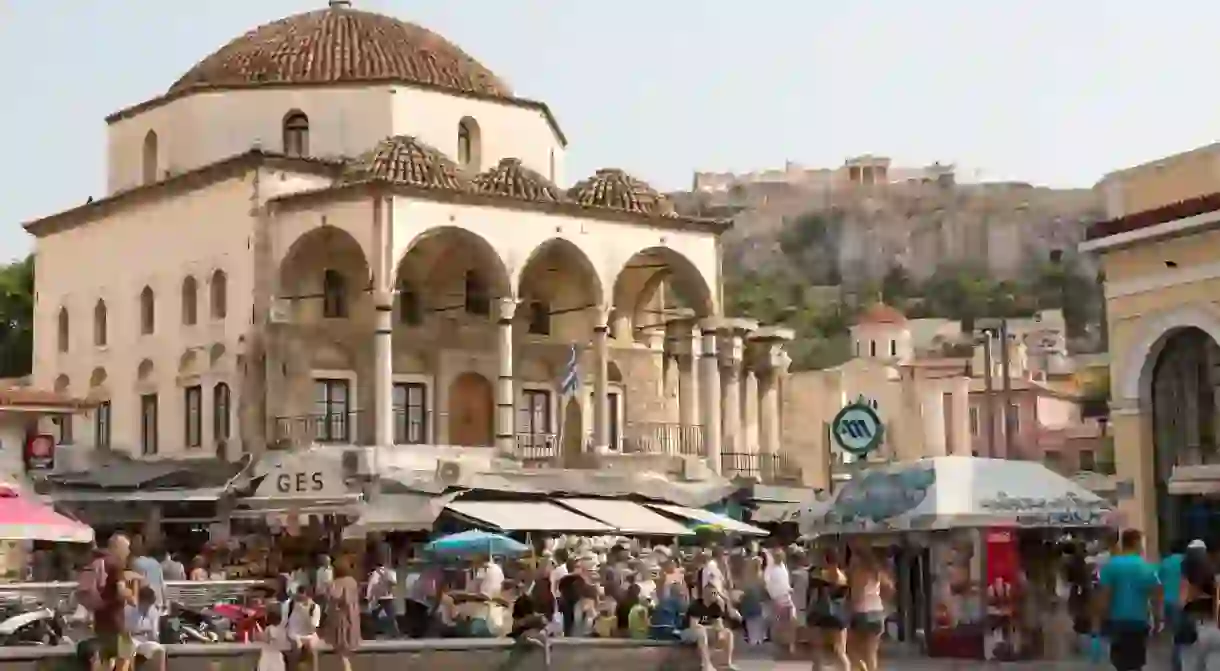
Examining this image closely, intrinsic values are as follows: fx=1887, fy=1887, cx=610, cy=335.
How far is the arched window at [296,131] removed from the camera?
36312 mm

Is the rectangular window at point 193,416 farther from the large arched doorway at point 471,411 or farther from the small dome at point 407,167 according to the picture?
the small dome at point 407,167

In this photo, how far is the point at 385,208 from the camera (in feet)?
106

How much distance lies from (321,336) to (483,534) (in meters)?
9.47

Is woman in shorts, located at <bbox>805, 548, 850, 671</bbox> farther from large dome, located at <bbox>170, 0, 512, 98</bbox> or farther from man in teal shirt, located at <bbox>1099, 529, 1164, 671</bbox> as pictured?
large dome, located at <bbox>170, 0, 512, 98</bbox>

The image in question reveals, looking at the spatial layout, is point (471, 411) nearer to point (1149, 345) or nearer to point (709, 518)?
point (709, 518)

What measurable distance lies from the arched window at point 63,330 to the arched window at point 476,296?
8843 mm

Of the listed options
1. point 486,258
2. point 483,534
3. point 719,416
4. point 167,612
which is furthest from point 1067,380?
point 167,612

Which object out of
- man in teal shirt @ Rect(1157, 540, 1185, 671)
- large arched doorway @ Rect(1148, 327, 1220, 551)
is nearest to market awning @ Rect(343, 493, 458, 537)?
large arched doorway @ Rect(1148, 327, 1220, 551)

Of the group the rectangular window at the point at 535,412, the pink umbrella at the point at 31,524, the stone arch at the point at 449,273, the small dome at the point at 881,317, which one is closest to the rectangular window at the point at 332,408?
the stone arch at the point at 449,273

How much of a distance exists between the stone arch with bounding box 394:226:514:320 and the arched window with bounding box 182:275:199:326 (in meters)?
3.84

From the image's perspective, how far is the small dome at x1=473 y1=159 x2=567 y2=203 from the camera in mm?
34250

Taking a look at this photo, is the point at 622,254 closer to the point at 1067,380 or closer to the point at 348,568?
the point at 348,568

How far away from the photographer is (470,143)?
3759cm

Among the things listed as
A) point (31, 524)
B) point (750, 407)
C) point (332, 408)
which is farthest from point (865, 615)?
point (750, 407)
